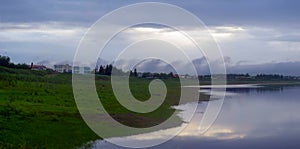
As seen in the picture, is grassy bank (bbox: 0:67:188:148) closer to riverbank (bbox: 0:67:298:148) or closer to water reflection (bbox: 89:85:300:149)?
riverbank (bbox: 0:67:298:148)

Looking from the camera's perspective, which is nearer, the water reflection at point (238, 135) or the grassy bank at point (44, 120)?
the grassy bank at point (44, 120)

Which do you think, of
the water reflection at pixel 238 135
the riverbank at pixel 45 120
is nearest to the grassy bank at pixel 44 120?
the riverbank at pixel 45 120

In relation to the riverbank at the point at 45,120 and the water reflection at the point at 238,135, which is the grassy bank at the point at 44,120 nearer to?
the riverbank at the point at 45,120

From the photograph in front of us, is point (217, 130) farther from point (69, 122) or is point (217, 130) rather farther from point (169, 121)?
point (69, 122)

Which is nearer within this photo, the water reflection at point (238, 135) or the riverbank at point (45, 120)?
the riverbank at point (45, 120)

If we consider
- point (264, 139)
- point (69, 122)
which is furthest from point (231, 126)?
point (69, 122)

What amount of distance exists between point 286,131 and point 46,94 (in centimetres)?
2375

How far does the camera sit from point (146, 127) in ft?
112

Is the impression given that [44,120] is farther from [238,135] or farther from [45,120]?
[238,135]

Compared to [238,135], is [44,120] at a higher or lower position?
higher

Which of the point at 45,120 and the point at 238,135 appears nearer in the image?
the point at 45,120

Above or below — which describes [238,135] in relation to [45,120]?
below

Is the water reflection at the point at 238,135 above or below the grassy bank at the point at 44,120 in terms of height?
below

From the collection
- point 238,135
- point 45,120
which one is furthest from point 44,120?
point 238,135
